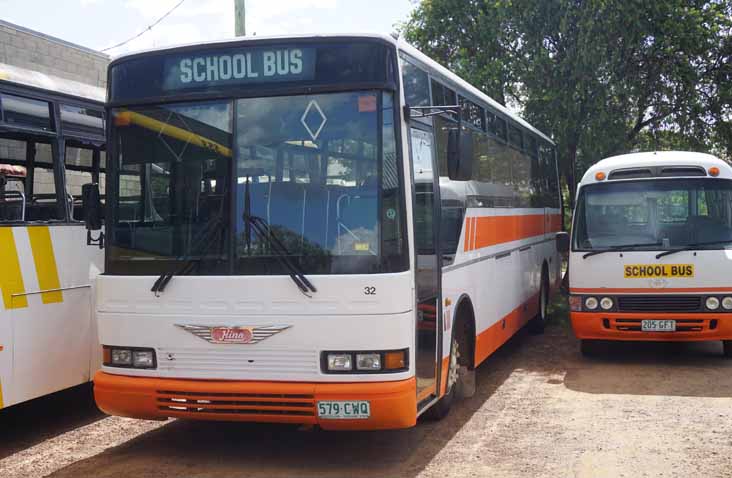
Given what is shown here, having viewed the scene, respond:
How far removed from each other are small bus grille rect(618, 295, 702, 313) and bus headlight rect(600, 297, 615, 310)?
99 mm

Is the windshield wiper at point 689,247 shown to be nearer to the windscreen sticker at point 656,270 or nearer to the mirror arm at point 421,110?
the windscreen sticker at point 656,270

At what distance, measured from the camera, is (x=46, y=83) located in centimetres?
801

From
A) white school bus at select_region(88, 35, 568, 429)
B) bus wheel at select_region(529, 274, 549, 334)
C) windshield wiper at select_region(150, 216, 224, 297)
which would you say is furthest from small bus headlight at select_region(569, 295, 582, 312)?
windshield wiper at select_region(150, 216, 224, 297)

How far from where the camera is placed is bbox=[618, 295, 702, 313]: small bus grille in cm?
1058

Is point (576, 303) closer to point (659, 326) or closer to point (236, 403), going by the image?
point (659, 326)

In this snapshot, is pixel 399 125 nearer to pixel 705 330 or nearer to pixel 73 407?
pixel 73 407

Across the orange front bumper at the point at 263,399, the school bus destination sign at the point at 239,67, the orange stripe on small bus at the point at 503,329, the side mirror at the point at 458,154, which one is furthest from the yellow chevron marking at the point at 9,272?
the orange stripe on small bus at the point at 503,329

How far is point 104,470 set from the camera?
21.5ft

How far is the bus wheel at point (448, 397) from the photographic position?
7.94 m

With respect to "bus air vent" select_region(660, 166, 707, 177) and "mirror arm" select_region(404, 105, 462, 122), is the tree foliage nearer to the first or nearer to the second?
"bus air vent" select_region(660, 166, 707, 177)

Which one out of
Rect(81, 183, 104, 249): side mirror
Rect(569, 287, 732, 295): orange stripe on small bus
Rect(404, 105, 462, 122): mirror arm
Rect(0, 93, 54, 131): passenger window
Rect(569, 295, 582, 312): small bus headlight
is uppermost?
Rect(0, 93, 54, 131): passenger window

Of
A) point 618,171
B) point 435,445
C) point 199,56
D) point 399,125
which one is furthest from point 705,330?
point 199,56

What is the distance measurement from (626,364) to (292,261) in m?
6.33

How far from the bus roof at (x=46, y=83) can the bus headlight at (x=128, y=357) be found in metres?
2.51
